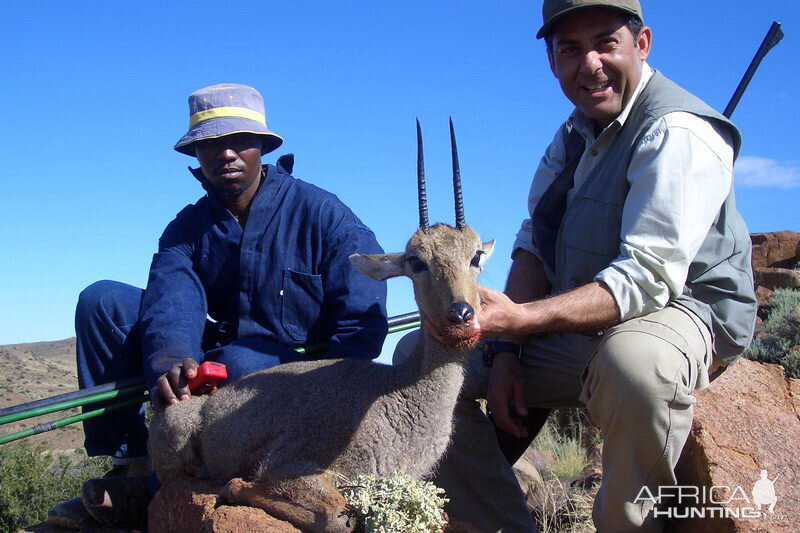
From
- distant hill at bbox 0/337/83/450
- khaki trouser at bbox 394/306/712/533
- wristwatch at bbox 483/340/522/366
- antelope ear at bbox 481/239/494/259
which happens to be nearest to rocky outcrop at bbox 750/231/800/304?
antelope ear at bbox 481/239/494/259

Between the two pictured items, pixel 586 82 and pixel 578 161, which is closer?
pixel 586 82

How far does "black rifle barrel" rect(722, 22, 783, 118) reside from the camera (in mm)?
7914

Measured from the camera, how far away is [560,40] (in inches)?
217

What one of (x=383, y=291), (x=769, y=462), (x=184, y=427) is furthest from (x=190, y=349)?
(x=769, y=462)

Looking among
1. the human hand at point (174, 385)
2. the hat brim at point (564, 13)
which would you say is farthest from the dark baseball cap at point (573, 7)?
the human hand at point (174, 385)

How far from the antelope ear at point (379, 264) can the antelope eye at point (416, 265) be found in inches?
6.8

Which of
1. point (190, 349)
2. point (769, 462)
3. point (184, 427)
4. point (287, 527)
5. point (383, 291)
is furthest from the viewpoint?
point (383, 291)

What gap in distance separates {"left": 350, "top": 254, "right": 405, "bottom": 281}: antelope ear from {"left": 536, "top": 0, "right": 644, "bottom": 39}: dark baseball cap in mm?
1967

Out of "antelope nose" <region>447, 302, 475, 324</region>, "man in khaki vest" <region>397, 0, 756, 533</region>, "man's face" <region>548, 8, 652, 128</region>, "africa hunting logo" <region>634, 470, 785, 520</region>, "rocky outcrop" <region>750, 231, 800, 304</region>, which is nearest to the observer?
"man in khaki vest" <region>397, 0, 756, 533</region>

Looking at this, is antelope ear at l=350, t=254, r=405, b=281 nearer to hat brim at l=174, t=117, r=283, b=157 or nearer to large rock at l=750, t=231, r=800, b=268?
hat brim at l=174, t=117, r=283, b=157

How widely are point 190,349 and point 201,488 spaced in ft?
3.99

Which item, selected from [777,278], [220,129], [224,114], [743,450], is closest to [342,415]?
[743,450]

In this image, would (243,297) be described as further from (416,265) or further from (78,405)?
(416,265)

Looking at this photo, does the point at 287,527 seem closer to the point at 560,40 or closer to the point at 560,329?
the point at 560,329
